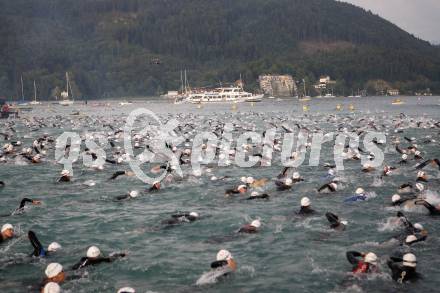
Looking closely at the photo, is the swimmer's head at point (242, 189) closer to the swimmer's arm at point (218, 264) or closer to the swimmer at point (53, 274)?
the swimmer's arm at point (218, 264)

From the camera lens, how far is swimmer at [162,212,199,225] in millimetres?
15703

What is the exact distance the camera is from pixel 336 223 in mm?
14578

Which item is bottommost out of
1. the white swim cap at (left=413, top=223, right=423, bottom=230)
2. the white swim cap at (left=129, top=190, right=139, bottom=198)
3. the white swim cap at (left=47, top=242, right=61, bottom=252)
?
the white swim cap at (left=47, top=242, right=61, bottom=252)

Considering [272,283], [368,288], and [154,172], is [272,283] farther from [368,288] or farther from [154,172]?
[154,172]

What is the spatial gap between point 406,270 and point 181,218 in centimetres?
741

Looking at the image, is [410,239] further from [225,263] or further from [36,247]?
[36,247]

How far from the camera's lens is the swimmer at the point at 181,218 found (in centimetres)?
1570

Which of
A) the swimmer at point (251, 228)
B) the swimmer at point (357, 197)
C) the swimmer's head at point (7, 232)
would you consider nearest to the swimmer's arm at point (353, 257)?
the swimmer at point (251, 228)

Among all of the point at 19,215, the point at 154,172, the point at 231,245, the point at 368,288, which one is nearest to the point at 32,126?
the point at 154,172

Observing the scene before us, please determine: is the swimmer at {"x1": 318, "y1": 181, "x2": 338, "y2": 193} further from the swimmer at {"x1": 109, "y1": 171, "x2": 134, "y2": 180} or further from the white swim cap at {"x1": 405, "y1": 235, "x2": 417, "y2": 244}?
the swimmer at {"x1": 109, "y1": 171, "x2": 134, "y2": 180}

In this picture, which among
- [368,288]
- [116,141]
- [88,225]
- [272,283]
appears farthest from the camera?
[116,141]

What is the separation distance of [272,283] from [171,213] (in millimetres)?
6474

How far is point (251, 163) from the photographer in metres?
27.0

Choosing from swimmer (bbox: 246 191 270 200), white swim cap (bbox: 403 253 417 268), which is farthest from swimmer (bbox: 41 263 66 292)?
swimmer (bbox: 246 191 270 200)
